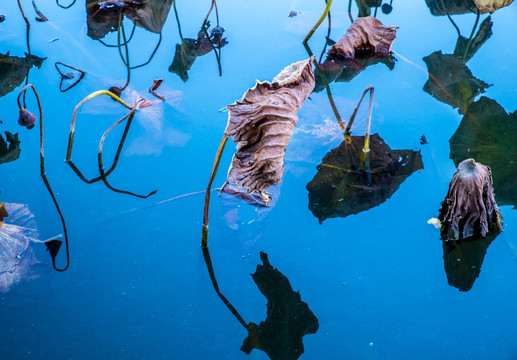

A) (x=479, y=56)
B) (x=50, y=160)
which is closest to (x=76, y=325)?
(x=50, y=160)

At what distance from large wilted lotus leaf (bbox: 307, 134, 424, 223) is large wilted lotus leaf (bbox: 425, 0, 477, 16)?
46.7 inches

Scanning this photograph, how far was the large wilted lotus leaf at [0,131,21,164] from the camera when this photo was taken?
5.75ft

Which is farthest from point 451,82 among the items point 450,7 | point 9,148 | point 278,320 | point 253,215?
point 9,148

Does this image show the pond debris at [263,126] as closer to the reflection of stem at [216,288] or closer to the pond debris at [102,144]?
the reflection of stem at [216,288]

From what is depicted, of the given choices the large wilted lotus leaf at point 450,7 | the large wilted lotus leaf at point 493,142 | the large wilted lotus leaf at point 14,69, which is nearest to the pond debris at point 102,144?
the large wilted lotus leaf at point 14,69

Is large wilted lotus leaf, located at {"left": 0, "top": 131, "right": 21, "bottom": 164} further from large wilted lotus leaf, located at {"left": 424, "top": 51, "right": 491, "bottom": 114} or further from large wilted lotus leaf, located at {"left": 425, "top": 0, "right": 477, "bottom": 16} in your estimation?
large wilted lotus leaf, located at {"left": 425, "top": 0, "right": 477, "bottom": 16}

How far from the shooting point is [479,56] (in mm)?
2201

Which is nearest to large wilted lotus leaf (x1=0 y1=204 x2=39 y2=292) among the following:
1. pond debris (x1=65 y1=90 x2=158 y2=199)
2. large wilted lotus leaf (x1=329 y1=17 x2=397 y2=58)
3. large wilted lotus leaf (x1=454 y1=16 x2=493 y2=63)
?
pond debris (x1=65 y1=90 x2=158 y2=199)

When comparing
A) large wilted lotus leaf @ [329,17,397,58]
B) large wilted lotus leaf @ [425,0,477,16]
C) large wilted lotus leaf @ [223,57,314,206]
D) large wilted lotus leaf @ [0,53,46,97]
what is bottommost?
large wilted lotus leaf @ [0,53,46,97]

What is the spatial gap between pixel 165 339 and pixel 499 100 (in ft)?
5.18

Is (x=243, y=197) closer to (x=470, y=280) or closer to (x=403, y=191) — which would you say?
(x=403, y=191)

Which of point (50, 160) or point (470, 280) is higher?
point (470, 280)

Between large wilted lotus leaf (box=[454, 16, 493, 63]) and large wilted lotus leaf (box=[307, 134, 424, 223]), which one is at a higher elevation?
large wilted lotus leaf (box=[454, 16, 493, 63])

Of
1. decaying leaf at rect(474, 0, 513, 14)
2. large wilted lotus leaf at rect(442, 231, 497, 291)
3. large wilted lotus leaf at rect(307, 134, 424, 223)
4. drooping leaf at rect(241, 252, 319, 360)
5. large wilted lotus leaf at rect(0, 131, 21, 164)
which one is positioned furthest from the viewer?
decaying leaf at rect(474, 0, 513, 14)
